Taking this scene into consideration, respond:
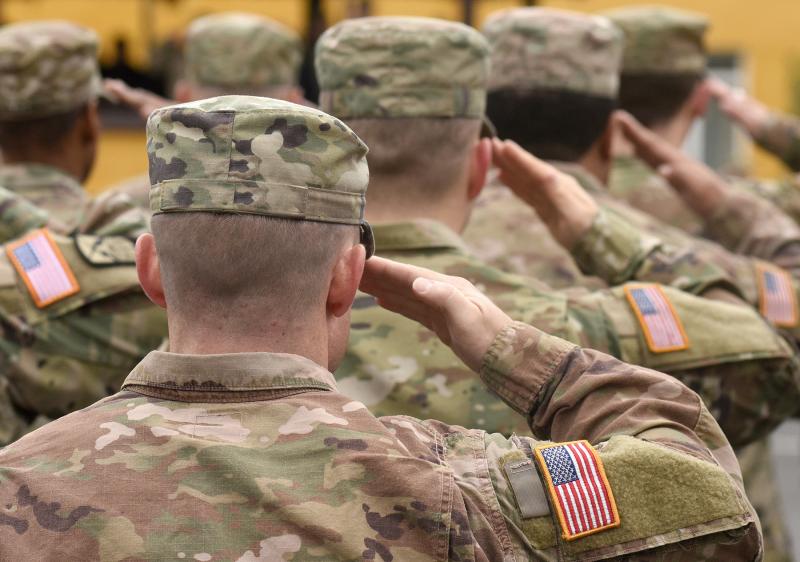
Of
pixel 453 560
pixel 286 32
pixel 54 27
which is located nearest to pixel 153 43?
pixel 286 32

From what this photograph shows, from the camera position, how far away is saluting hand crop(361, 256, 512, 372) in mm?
2020

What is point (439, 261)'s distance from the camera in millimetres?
2541

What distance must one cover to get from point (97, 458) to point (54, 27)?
2479 mm

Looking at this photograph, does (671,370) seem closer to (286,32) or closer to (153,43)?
(286,32)

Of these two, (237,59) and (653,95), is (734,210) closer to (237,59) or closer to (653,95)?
(653,95)

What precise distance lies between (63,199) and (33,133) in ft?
0.92

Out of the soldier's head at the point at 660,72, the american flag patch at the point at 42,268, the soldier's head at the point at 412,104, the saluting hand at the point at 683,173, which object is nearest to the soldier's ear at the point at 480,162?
the soldier's head at the point at 412,104

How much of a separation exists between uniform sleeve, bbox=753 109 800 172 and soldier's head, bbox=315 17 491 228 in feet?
7.55

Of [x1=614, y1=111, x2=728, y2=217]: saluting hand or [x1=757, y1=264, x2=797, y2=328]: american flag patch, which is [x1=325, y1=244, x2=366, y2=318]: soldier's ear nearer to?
[x1=757, y1=264, x2=797, y2=328]: american flag patch

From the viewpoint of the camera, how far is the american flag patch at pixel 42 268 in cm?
289

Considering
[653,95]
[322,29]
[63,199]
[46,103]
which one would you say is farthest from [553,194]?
[322,29]

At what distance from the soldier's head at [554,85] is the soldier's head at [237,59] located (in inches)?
76.2

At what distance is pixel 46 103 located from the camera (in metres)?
3.77

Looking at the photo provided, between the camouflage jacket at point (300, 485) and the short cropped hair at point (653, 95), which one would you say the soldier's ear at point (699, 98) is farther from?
the camouflage jacket at point (300, 485)
